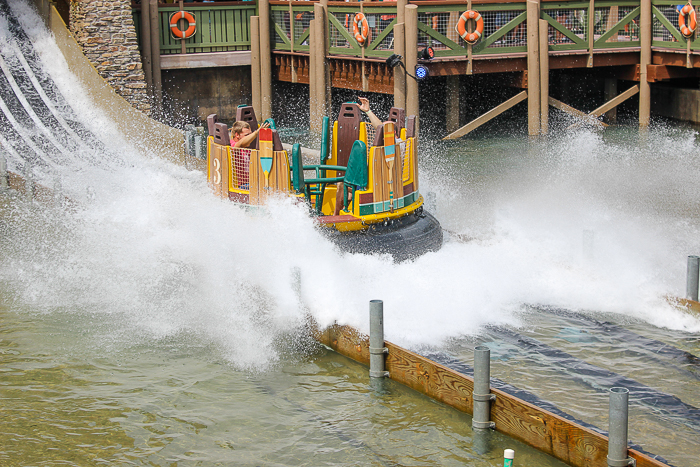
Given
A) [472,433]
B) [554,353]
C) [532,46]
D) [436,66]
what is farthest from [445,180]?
[472,433]

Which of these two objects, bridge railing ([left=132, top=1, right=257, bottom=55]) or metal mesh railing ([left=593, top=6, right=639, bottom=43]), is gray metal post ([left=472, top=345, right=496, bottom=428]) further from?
bridge railing ([left=132, top=1, right=257, bottom=55])

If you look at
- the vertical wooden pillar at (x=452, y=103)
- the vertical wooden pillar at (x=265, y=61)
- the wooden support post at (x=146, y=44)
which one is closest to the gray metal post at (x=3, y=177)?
the wooden support post at (x=146, y=44)

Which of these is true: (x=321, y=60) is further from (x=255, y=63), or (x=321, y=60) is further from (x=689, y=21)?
(x=689, y=21)

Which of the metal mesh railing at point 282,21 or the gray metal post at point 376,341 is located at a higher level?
the metal mesh railing at point 282,21

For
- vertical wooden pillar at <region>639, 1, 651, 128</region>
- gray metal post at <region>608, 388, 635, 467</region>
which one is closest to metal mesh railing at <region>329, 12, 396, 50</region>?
vertical wooden pillar at <region>639, 1, 651, 128</region>

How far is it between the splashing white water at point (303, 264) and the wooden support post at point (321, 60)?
679cm

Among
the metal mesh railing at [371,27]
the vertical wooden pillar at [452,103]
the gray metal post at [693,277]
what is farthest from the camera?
the vertical wooden pillar at [452,103]

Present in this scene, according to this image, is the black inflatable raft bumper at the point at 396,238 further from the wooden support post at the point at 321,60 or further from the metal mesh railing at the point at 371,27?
the wooden support post at the point at 321,60

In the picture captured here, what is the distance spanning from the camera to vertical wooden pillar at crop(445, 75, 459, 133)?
20656 millimetres

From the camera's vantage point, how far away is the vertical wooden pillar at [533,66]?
1875 centimetres

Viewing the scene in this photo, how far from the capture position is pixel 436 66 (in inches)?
731

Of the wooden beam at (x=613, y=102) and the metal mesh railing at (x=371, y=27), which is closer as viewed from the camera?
the metal mesh railing at (x=371, y=27)

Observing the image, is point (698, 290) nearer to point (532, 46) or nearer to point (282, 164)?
point (282, 164)

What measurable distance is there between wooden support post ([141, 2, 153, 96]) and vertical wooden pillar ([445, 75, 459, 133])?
720cm
